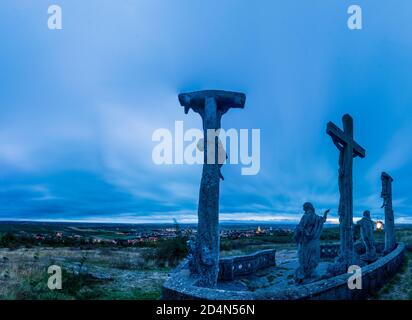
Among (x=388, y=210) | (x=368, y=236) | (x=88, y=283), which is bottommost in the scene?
(x=88, y=283)

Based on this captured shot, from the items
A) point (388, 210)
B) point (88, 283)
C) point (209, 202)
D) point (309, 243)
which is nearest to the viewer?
point (209, 202)

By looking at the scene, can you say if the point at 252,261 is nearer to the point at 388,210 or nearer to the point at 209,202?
the point at 209,202

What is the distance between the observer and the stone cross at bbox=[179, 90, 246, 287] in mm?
7578

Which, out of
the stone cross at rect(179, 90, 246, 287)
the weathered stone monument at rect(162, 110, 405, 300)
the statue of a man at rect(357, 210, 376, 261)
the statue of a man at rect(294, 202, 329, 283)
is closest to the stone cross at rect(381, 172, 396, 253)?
the statue of a man at rect(357, 210, 376, 261)

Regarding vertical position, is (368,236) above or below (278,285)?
→ above

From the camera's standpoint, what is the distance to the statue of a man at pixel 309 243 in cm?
848

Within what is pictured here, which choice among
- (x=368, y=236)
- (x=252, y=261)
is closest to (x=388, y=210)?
(x=368, y=236)

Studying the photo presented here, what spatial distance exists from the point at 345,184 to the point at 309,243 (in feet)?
9.68

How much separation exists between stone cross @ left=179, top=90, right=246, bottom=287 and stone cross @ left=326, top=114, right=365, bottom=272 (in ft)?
12.8

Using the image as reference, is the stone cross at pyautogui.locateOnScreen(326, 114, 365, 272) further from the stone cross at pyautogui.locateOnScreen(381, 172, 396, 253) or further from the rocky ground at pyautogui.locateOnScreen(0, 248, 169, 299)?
the stone cross at pyautogui.locateOnScreen(381, 172, 396, 253)

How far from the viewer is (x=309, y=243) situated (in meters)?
8.52
